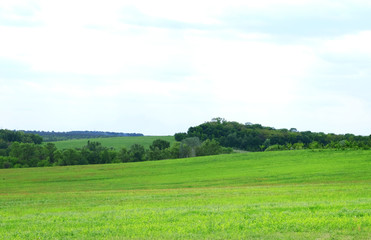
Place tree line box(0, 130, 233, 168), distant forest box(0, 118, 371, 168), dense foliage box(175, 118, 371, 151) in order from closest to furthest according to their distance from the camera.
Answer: distant forest box(0, 118, 371, 168), tree line box(0, 130, 233, 168), dense foliage box(175, 118, 371, 151)

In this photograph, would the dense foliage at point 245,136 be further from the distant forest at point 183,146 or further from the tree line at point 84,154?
the tree line at point 84,154

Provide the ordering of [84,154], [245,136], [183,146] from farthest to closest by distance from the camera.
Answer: [245,136] → [183,146] → [84,154]

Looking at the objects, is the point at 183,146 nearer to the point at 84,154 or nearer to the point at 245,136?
the point at 84,154

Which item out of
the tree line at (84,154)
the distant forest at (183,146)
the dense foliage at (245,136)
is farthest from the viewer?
the dense foliage at (245,136)

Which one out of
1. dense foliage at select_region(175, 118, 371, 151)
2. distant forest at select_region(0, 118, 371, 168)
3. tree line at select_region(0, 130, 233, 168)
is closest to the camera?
distant forest at select_region(0, 118, 371, 168)

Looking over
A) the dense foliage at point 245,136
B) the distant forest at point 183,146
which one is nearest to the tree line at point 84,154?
the distant forest at point 183,146

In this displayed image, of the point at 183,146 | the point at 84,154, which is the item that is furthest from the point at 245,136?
the point at 84,154

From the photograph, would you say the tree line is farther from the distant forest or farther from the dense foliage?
the dense foliage

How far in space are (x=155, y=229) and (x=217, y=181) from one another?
30541 millimetres

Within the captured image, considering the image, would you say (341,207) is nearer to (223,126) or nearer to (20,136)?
(223,126)

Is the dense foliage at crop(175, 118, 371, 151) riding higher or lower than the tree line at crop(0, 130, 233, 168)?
higher

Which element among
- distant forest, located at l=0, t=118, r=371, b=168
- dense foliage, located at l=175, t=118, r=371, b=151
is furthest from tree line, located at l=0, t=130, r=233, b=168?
dense foliage, located at l=175, t=118, r=371, b=151

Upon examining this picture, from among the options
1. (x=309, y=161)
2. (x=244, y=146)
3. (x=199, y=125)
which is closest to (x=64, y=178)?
(x=309, y=161)

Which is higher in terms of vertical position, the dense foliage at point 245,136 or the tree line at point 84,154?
the dense foliage at point 245,136
